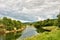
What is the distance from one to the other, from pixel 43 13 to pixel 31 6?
988mm

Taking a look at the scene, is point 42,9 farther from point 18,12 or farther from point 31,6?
point 18,12

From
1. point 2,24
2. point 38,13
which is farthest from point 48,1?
point 2,24

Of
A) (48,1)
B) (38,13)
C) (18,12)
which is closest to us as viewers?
(48,1)

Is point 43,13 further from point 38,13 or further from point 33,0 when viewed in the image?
point 33,0

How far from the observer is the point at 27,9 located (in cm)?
1418

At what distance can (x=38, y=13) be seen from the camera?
13844 mm

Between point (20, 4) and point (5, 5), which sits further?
point (5, 5)

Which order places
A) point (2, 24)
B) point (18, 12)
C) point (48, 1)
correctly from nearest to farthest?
1. point (48, 1)
2. point (18, 12)
3. point (2, 24)

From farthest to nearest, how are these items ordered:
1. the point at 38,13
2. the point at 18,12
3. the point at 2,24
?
1. the point at 2,24
2. the point at 18,12
3. the point at 38,13

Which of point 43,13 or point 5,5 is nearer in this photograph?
point 43,13

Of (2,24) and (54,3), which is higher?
(54,3)

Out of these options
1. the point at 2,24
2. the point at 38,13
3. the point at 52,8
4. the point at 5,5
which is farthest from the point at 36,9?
the point at 2,24

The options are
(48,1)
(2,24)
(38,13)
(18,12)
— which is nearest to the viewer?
(48,1)

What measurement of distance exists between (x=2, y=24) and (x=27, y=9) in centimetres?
1108
